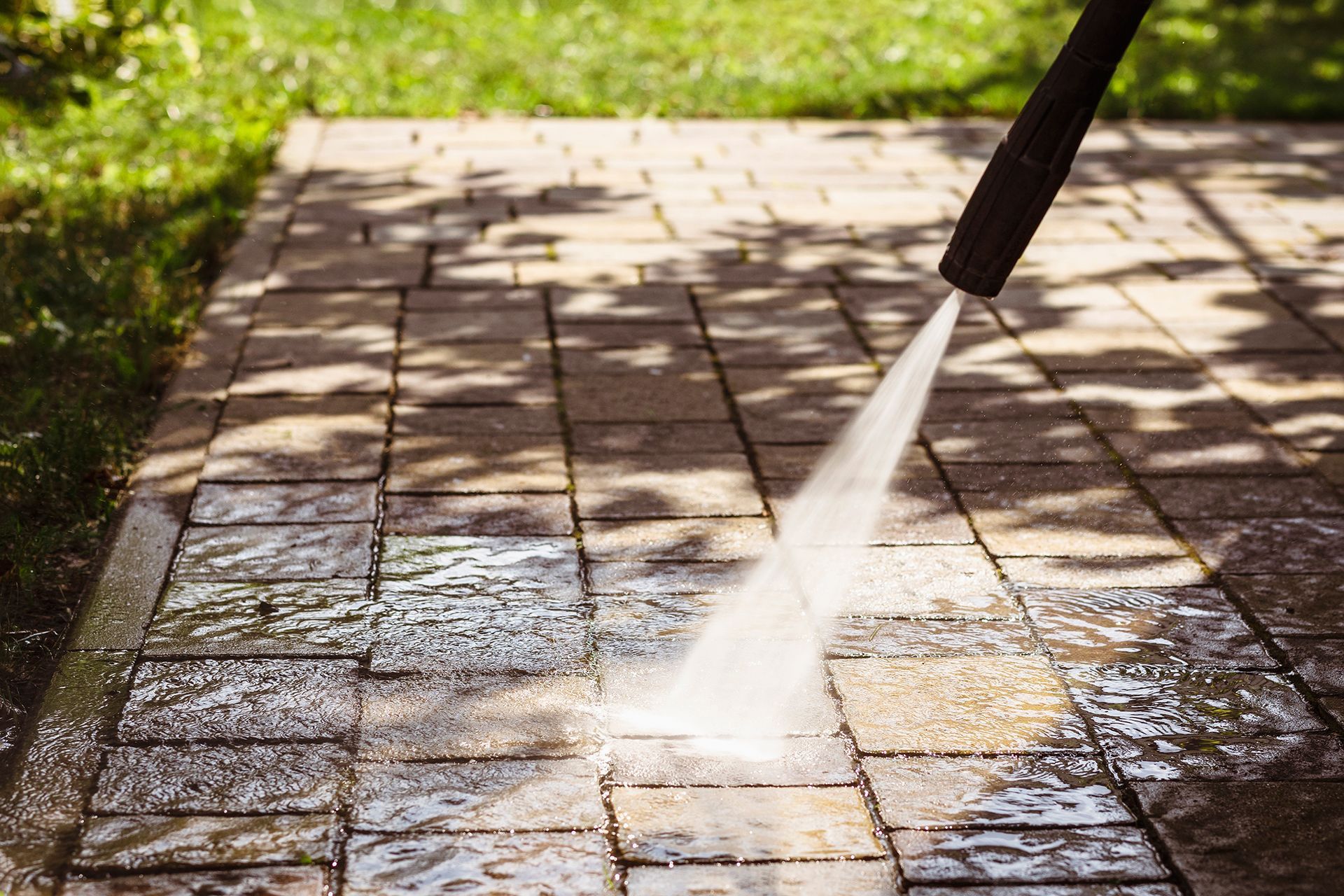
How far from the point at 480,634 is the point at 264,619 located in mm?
466

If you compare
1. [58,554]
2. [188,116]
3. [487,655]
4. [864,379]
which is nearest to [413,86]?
[188,116]

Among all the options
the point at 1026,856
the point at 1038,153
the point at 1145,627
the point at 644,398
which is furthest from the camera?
the point at 644,398

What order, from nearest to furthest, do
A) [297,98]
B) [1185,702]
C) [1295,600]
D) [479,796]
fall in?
1. [479,796]
2. [1185,702]
3. [1295,600]
4. [297,98]

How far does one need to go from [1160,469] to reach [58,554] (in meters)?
2.83

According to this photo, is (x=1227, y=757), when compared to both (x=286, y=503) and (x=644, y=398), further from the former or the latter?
(x=286, y=503)

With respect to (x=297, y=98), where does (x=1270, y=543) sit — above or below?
above

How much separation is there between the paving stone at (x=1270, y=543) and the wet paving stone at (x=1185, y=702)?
0.52 metres

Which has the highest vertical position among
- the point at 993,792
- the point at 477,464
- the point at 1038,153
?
the point at 1038,153

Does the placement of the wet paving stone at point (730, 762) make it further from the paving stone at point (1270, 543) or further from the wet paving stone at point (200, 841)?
the paving stone at point (1270, 543)

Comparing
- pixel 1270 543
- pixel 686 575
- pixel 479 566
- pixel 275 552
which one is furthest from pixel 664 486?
pixel 1270 543

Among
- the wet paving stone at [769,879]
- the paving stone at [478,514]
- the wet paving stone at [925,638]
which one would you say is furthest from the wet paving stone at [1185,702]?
the paving stone at [478,514]

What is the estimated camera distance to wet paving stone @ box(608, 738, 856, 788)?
2596 millimetres

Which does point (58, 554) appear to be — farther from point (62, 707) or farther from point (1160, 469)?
point (1160, 469)

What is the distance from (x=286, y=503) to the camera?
362 cm
